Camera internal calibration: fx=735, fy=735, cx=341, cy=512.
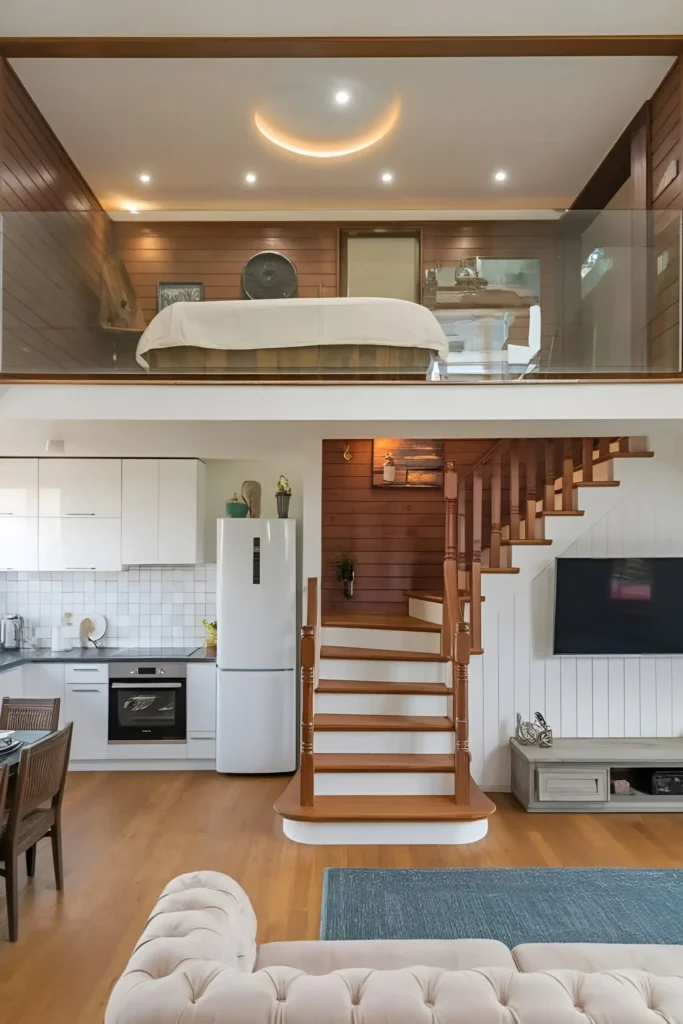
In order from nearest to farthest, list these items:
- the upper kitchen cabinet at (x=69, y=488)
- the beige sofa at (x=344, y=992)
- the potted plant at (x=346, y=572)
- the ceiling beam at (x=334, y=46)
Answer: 1. the beige sofa at (x=344, y=992)
2. the ceiling beam at (x=334, y=46)
3. the upper kitchen cabinet at (x=69, y=488)
4. the potted plant at (x=346, y=572)

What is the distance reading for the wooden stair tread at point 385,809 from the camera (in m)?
4.25

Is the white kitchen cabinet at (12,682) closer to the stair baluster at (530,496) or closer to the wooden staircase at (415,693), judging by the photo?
the wooden staircase at (415,693)

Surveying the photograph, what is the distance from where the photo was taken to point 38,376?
4.29 meters

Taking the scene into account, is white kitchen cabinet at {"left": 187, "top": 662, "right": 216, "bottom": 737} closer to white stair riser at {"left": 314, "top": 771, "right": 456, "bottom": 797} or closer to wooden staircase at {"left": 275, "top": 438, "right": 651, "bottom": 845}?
wooden staircase at {"left": 275, "top": 438, "right": 651, "bottom": 845}

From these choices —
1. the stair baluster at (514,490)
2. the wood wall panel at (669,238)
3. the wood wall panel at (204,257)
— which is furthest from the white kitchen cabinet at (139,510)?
the wood wall panel at (669,238)

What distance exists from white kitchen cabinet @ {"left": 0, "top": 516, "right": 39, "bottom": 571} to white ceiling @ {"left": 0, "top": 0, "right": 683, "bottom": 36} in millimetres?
3362

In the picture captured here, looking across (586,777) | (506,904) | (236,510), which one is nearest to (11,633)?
(236,510)

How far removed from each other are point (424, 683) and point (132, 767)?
2377mm

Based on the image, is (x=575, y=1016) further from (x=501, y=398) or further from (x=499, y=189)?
(x=499, y=189)

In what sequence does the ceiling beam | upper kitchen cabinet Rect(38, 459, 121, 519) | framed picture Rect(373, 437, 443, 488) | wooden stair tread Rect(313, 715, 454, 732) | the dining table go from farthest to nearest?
framed picture Rect(373, 437, 443, 488) → upper kitchen cabinet Rect(38, 459, 121, 519) → wooden stair tread Rect(313, 715, 454, 732) → the ceiling beam → the dining table

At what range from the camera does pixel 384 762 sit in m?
4.59

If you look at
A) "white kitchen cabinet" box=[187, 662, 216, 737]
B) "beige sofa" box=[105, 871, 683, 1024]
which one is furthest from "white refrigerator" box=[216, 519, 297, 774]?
"beige sofa" box=[105, 871, 683, 1024]

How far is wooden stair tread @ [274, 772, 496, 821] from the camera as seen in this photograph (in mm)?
4246

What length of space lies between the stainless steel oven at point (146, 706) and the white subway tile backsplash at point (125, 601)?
63cm
